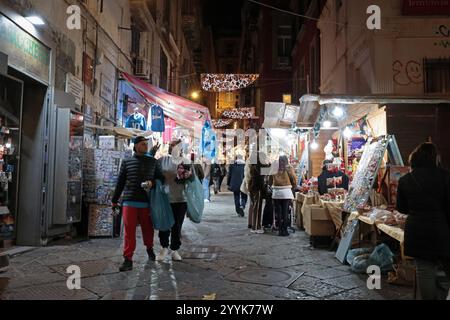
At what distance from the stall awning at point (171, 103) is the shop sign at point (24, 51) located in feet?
15.3

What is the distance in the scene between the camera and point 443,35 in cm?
1086

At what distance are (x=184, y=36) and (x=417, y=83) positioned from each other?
73.9 ft

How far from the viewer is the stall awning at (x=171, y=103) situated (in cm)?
1267

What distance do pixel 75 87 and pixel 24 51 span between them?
7.39ft

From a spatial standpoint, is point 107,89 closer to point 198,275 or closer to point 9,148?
point 9,148

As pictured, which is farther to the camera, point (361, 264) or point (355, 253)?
point (355, 253)

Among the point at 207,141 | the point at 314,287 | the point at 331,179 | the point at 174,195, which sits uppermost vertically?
the point at 207,141

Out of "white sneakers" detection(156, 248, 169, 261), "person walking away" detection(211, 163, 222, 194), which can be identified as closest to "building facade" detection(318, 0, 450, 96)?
"white sneakers" detection(156, 248, 169, 261)

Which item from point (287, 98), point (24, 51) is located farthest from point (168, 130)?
point (287, 98)

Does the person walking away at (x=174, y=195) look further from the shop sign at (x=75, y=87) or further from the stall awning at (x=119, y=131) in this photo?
the stall awning at (x=119, y=131)

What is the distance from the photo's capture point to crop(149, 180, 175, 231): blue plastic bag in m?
6.60

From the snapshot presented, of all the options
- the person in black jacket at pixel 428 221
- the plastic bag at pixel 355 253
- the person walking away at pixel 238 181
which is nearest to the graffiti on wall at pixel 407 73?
the plastic bag at pixel 355 253

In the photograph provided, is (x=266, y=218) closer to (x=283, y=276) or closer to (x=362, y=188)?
(x=362, y=188)

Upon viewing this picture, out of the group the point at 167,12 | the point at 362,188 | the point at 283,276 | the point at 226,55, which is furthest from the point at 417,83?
the point at 226,55
